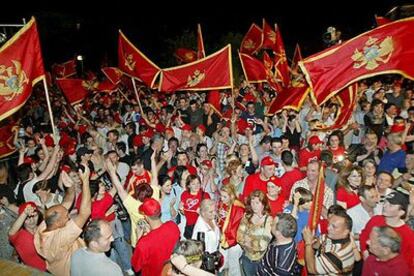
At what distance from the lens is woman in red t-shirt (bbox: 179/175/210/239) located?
6492 millimetres

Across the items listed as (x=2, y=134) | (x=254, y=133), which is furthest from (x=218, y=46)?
(x=2, y=134)

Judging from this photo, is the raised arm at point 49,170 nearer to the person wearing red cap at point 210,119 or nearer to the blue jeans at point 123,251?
the blue jeans at point 123,251

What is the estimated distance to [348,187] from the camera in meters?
6.26

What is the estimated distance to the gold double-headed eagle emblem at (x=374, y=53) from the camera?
6664 millimetres

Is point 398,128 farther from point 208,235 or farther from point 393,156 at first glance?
point 208,235

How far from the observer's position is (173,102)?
1689 centimetres

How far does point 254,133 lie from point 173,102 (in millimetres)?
6621

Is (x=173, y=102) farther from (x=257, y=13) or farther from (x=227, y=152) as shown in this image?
(x=257, y=13)

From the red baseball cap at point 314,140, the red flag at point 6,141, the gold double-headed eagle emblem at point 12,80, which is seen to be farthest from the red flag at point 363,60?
the red flag at point 6,141

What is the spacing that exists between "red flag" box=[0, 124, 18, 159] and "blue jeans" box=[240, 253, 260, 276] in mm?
5842

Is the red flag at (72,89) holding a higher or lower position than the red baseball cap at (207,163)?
higher

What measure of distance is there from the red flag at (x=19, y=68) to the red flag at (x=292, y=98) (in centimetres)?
446

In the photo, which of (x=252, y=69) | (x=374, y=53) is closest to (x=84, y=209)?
(x=374, y=53)

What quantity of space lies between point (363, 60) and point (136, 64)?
5968mm
